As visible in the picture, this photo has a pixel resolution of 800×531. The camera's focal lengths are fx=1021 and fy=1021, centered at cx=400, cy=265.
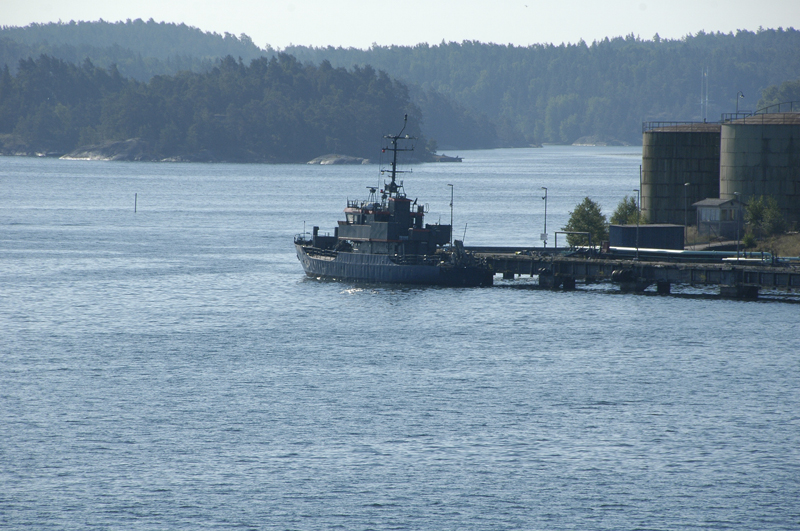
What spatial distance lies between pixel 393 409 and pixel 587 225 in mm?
58293

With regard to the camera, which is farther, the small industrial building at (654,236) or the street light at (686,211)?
the street light at (686,211)

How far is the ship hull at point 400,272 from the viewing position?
300 ft

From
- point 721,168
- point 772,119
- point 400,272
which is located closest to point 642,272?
point 400,272

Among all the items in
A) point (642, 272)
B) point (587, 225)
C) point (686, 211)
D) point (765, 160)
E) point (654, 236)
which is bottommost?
point (642, 272)

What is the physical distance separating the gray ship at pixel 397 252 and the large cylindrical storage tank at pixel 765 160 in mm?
31464

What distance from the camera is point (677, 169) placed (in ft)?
370

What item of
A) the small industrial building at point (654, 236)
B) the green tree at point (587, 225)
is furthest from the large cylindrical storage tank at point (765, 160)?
the green tree at point (587, 225)

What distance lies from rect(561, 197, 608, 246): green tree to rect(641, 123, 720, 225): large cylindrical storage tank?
8274 mm

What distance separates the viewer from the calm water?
133ft

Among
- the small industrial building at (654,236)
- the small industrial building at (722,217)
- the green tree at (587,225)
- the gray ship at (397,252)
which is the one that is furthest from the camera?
the green tree at (587,225)

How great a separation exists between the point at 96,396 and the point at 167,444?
32.3 ft

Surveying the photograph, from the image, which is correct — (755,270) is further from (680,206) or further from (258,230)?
(258,230)

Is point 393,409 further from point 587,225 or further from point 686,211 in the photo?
point 686,211

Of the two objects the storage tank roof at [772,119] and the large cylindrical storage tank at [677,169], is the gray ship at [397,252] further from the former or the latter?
the storage tank roof at [772,119]
